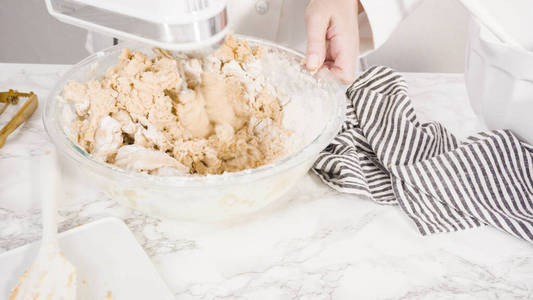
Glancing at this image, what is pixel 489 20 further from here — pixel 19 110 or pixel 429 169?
pixel 19 110

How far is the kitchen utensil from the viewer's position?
0.57 m

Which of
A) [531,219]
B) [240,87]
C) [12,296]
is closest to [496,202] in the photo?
[531,219]

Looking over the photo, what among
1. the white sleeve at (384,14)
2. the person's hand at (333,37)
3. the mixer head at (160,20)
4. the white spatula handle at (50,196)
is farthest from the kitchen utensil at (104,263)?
the white sleeve at (384,14)

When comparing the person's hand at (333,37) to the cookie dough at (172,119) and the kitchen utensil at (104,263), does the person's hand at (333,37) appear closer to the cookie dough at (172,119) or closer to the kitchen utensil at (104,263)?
the cookie dough at (172,119)

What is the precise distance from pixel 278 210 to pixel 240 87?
0.25 meters

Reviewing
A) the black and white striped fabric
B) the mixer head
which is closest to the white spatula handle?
the mixer head

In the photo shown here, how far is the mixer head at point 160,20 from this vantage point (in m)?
0.45

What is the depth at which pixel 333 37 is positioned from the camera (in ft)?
2.67

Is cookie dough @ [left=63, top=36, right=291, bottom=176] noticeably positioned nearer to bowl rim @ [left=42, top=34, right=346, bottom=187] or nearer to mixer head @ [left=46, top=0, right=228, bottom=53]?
bowl rim @ [left=42, top=34, right=346, bottom=187]

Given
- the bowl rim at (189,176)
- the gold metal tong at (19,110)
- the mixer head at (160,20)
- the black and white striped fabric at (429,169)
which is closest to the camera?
the mixer head at (160,20)

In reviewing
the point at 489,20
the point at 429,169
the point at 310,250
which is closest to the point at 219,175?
the point at 310,250

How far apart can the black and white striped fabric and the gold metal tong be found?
58 centimetres

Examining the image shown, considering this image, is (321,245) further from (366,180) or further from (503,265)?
(503,265)

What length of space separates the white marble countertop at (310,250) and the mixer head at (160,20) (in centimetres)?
31
